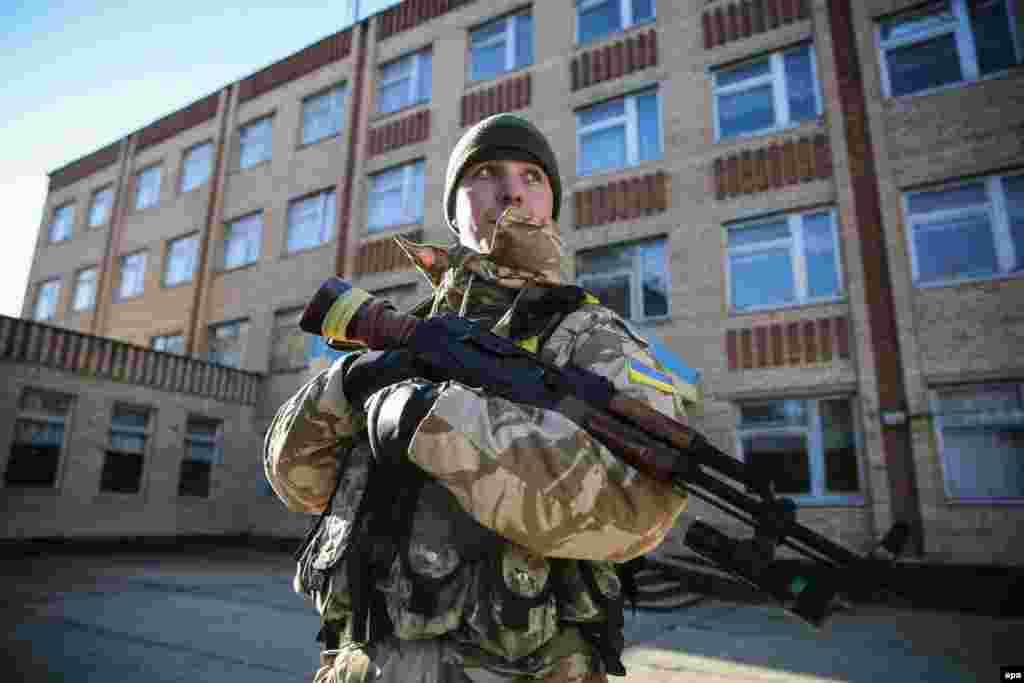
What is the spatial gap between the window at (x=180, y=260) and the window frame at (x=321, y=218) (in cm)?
365

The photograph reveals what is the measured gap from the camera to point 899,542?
189 centimetres

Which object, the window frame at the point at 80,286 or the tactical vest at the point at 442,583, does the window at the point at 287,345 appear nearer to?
the window frame at the point at 80,286

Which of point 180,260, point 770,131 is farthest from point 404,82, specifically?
point 770,131

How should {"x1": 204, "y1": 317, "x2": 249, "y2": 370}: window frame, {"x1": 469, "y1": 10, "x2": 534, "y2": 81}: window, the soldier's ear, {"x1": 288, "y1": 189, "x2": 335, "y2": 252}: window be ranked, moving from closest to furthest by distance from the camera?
the soldier's ear
{"x1": 469, "y1": 10, "x2": 534, "y2": 81}: window
{"x1": 288, "y1": 189, "x2": 335, "y2": 252}: window
{"x1": 204, "y1": 317, "x2": 249, "y2": 370}: window frame

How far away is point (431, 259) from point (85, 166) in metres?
26.8

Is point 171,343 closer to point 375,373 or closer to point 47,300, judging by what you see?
point 47,300

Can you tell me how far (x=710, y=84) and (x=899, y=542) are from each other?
1106cm

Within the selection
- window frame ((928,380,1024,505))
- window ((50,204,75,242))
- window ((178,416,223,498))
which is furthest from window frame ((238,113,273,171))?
window frame ((928,380,1024,505))

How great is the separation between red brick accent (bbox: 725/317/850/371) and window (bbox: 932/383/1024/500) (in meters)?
1.59

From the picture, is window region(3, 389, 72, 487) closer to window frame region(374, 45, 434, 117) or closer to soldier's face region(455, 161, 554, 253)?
window frame region(374, 45, 434, 117)

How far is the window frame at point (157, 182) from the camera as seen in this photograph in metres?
19.7

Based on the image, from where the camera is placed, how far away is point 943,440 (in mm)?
8359

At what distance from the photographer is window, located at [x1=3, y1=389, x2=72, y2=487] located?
11.2 metres

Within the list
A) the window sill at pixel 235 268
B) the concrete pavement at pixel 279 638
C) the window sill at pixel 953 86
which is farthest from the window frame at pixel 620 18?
the concrete pavement at pixel 279 638
